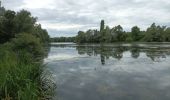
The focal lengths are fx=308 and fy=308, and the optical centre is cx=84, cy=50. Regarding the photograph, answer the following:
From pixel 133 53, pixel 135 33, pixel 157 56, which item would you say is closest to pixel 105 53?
pixel 133 53

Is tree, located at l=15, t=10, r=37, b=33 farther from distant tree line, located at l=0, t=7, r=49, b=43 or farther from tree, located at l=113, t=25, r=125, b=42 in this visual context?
tree, located at l=113, t=25, r=125, b=42

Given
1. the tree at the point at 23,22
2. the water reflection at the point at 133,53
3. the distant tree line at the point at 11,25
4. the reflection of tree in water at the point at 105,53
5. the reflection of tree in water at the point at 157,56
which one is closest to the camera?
the reflection of tree in water at the point at 157,56

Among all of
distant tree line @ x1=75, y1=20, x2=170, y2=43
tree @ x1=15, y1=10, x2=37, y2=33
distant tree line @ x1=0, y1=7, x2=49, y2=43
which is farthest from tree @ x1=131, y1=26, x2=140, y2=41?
distant tree line @ x1=0, y1=7, x2=49, y2=43

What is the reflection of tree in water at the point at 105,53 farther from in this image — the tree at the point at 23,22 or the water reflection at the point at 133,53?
the tree at the point at 23,22

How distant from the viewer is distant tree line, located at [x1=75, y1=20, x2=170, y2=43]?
123363mm

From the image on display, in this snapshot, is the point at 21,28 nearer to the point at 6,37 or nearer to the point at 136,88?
the point at 6,37

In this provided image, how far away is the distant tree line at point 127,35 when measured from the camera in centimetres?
12336

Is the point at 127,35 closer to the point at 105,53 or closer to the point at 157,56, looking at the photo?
the point at 105,53

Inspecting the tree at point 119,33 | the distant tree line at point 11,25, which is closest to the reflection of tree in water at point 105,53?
the distant tree line at point 11,25

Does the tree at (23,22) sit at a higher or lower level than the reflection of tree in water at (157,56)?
higher

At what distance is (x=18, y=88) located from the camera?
1178 centimetres

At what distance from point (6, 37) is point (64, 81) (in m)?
32.2

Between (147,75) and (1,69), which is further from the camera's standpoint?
(147,75)

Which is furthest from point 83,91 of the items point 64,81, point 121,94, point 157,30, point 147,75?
point 157,30
